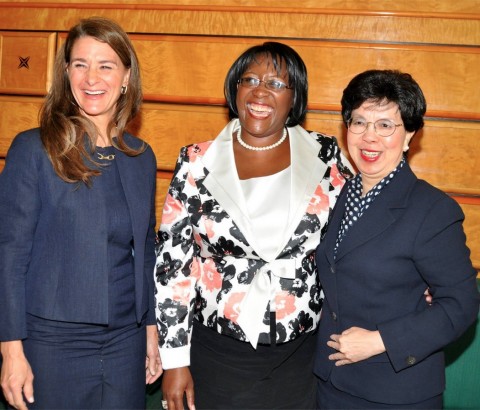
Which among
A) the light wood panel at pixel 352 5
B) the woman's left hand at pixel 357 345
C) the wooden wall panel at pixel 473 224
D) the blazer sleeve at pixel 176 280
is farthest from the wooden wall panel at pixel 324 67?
the woman's left hand at pixel 357 345

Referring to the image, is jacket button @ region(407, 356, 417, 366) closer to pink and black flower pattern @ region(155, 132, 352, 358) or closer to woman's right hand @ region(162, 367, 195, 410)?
pink and black flower pattern @ region(155, 132, 352, 358)

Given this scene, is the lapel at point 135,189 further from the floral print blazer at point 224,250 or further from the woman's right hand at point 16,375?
the woman's right hand at point 16,375

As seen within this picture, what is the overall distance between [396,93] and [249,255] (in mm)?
633

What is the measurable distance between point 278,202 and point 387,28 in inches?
47.5

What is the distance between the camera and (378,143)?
5.34ft

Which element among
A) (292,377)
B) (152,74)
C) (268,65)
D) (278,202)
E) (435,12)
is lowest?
(292,377)

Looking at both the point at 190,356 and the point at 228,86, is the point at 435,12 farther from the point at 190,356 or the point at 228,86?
the point at 190,356

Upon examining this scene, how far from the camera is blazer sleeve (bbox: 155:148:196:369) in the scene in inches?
74.4

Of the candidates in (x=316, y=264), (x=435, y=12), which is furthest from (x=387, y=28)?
(x=316, y=264)

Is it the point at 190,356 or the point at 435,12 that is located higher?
the point at 435,12

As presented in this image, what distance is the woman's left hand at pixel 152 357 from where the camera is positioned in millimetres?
1979

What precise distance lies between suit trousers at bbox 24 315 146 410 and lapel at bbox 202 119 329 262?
473mm

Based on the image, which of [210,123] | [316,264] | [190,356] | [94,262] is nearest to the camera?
→ [94,262]

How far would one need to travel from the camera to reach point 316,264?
1835 millimetres
